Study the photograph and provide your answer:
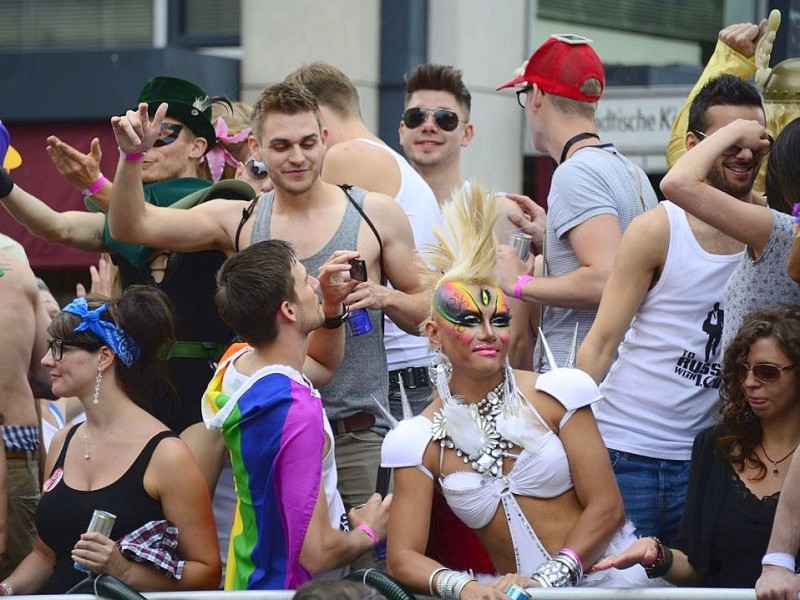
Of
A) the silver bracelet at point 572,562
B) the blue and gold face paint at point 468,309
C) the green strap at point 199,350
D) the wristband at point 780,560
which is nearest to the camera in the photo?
the wristband at point 780,560

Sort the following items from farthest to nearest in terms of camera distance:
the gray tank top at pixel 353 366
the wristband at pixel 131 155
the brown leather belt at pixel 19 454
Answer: the brown leather belt at pixel 19 454 < the gray tank top at pixel 353 366 < the wristband at pixel 131 155

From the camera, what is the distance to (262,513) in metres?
4.20

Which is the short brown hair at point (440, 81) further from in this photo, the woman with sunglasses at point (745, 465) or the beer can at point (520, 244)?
the woman with sunglasses at point (745, 465)

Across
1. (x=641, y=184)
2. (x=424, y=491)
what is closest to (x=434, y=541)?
(x=424, y=491)

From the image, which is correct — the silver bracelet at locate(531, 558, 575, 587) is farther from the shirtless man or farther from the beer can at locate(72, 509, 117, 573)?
the shirtless man

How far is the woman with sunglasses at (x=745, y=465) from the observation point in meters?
4.06

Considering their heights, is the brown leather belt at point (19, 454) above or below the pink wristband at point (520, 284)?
below

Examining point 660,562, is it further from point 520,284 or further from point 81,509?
point 81,509

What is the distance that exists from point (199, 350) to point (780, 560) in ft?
7.15

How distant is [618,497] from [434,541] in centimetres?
53

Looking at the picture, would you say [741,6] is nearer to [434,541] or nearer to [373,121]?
[373,121]

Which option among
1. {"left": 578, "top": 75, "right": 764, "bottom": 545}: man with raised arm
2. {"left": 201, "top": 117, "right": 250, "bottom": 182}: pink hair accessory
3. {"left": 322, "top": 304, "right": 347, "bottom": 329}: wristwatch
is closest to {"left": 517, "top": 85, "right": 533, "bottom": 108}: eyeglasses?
{"left": 578, "top": 75, "right": 764, "bottom": 545}: man with raised arm

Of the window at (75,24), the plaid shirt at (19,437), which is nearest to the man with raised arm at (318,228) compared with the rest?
the plaid shirt at (19,437)

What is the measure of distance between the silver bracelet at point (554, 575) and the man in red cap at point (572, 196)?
1010 millimetres
